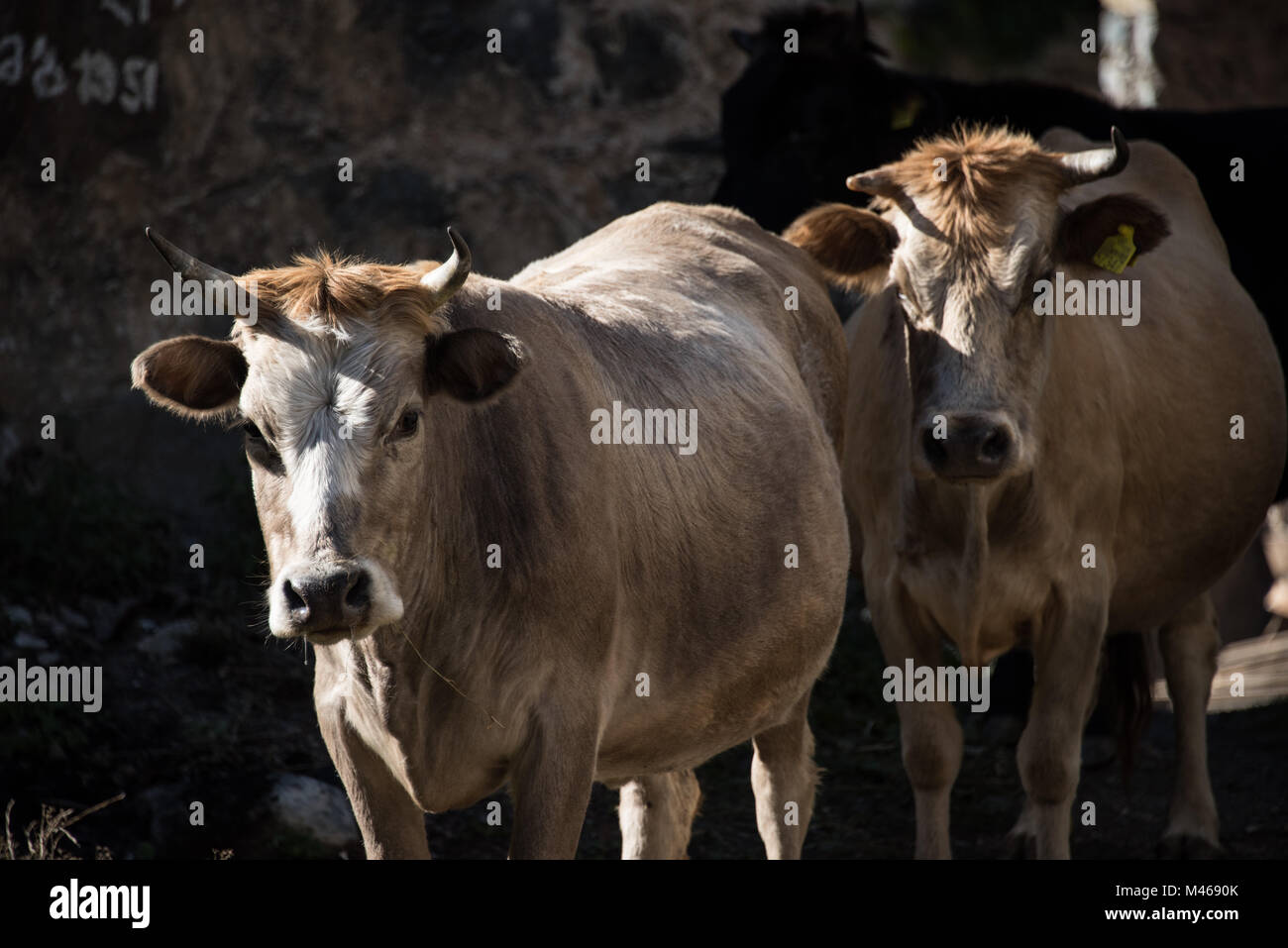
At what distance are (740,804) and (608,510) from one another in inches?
130

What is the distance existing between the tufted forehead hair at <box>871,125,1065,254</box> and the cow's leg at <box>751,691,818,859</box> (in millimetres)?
1722

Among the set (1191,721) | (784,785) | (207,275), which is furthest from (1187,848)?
(207,275)

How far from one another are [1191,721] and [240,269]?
5.69m

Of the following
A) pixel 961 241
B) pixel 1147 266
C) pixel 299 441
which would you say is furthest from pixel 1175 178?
pixel 299 441

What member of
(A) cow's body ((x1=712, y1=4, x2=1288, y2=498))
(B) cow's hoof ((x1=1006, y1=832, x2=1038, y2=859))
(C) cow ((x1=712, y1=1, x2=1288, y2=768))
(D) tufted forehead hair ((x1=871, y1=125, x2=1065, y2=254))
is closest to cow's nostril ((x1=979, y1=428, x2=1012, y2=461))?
(D) tufted forehead hair ((x1=871, y1=125, x2=1065, y2=254))

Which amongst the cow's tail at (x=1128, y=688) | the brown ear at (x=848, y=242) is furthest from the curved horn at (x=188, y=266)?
the cow's tail at (x=1128, y=688)

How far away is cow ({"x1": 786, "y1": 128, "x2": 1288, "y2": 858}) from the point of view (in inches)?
231

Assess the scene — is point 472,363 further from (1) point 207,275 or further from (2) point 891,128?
(2) point 891,128

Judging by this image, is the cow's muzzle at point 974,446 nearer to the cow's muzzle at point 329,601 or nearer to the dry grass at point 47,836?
the cow's muzzle at point 329,601

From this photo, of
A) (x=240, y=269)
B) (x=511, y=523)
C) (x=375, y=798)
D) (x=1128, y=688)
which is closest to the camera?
(x=511, y=523)

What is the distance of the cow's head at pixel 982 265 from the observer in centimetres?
568

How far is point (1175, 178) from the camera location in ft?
26.6

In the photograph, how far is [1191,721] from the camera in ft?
24.7
